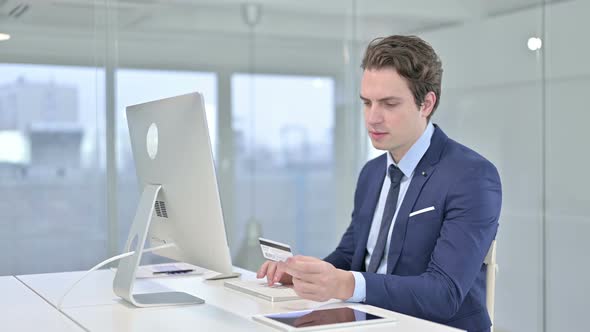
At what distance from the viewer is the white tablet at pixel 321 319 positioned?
2.03m

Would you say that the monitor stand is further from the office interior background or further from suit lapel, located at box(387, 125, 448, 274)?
the office interior background

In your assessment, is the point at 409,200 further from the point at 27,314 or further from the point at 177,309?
the point at 27,314

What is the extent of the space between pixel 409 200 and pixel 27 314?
1193 millimetres

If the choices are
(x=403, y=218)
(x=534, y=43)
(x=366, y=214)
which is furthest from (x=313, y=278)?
(x=534, y=43)

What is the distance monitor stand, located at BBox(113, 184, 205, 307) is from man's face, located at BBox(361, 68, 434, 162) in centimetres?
71

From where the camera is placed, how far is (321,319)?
6.87 feet

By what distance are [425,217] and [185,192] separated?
0.74 metres

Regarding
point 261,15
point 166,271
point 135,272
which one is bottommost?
point 166,271

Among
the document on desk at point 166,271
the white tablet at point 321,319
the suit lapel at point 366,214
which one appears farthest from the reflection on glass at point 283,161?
the white tablet at point 321,319

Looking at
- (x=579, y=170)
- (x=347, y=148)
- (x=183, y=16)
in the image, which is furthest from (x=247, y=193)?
(x=579, y=170)

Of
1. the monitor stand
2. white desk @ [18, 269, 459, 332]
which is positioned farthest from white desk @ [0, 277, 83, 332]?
the monitor stand

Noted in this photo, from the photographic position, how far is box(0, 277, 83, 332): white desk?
2.18 metres

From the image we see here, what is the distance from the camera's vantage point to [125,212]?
507 centimetres

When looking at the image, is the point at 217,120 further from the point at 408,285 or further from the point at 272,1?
the point at 408,285
